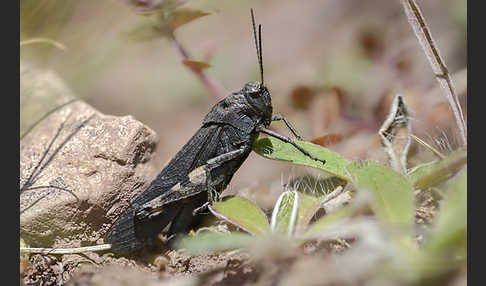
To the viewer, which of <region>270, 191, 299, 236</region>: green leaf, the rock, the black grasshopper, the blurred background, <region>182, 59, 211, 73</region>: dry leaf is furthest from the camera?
the blurred background

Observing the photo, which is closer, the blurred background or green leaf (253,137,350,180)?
green leaf (253,137,350,180)

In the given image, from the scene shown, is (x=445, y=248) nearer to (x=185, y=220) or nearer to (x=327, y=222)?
(x=327, y=222)

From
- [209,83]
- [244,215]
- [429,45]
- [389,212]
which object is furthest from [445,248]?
[209,83]

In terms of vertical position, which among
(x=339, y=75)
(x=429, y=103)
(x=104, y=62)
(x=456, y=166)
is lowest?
(x=456, y=166)

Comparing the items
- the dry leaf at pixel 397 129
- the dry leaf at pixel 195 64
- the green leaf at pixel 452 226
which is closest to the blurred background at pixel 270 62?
the dry leaf at pixel 195 64

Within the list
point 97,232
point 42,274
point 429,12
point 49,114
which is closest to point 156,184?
point 97,232

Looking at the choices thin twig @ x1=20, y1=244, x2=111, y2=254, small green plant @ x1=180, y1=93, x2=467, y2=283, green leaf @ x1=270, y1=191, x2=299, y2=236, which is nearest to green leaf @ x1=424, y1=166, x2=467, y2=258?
small green plant @ x1=180, y1=93, x2=467, y2=283

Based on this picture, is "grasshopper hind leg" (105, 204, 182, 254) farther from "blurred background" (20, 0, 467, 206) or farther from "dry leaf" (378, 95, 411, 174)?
"dry leaf" (378, 95, 411, 174)

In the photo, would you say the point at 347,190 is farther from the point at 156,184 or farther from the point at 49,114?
the point at 49,114
